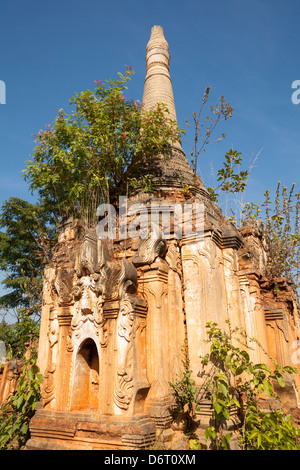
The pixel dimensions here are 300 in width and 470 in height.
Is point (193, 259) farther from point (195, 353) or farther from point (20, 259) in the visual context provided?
point (20, 259)

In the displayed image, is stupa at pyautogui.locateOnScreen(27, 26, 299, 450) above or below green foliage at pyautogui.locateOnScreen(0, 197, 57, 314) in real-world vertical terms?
below

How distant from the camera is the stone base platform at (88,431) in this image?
4.45 m

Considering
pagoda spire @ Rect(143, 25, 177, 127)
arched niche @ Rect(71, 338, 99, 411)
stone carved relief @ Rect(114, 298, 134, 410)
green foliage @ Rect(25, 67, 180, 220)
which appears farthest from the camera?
pagoda spire @ Rect(143, 25, 177, 127)

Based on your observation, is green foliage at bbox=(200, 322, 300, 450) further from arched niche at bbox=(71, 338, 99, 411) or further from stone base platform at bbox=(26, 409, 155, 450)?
arched niche at bbox=(71, 338, 99, 411)

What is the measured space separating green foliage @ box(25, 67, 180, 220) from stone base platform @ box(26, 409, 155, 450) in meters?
3.67

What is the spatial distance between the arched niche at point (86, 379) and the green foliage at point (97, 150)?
8.78 feet

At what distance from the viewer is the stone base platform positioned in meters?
4.45

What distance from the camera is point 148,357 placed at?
5.16 meters

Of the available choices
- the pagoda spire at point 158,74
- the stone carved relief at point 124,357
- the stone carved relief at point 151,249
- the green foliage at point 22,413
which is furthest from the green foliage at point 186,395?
the pagoda spire at point 158,74

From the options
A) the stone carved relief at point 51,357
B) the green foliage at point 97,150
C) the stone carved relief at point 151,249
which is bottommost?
the stone carved relief at point 51,357

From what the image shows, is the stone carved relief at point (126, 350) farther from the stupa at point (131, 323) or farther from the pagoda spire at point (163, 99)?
the pagoda spire at point (163, 99)

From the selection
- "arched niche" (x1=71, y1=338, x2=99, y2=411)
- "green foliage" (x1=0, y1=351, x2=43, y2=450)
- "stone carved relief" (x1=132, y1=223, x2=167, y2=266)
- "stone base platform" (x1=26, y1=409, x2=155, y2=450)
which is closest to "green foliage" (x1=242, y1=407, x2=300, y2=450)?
"stone base platform" (x1=26, y1=409, x2=155, y2=450)

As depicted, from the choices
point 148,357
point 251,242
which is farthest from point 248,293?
point 148,357
